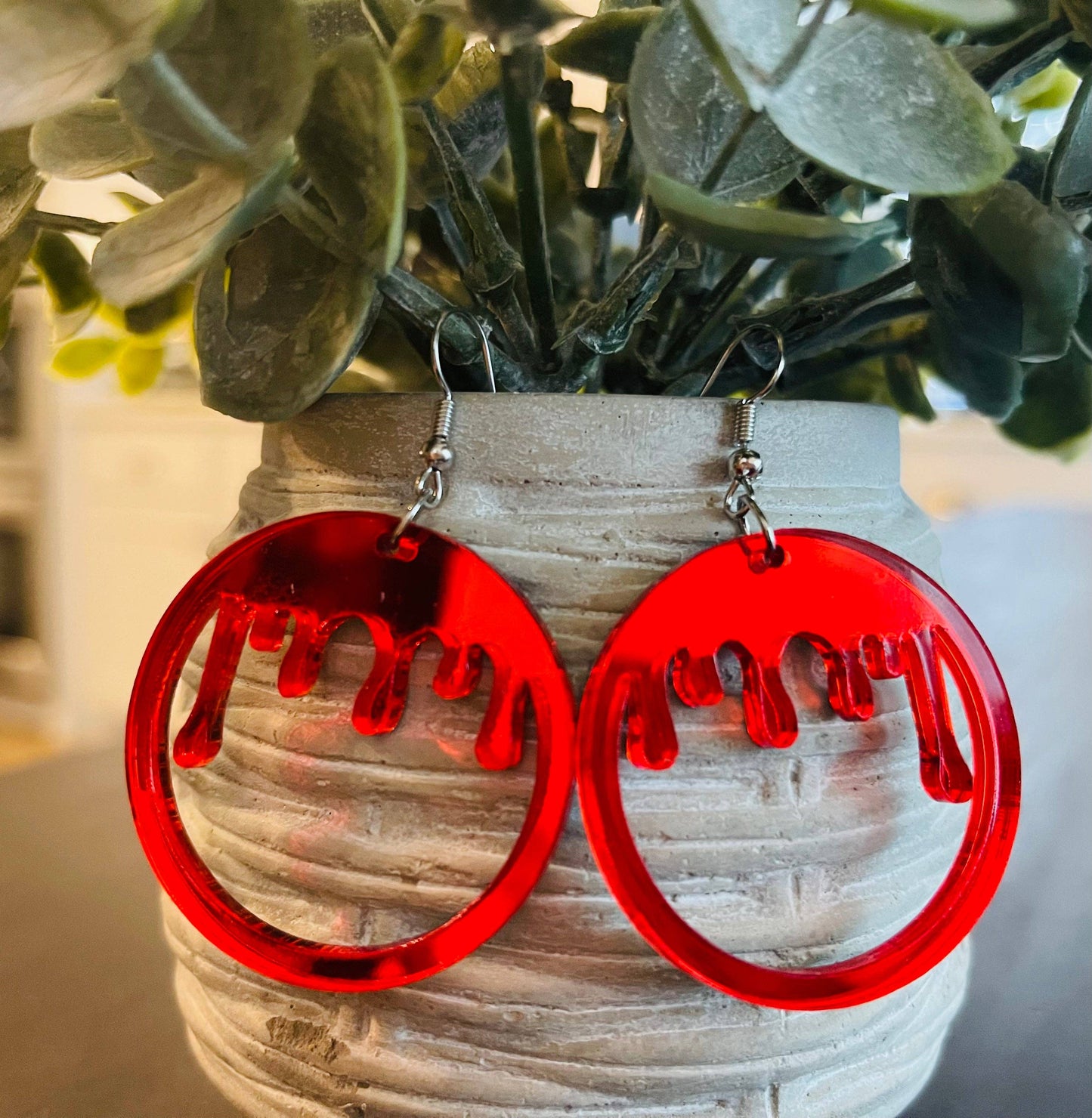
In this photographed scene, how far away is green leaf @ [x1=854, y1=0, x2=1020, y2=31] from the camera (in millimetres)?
178

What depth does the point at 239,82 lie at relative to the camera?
0.21m

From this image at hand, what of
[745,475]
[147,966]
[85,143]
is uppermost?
[85,143]

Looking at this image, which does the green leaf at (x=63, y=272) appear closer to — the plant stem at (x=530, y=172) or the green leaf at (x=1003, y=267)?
the plant stem at (x=530, y=172)

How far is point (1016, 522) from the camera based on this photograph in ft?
4.56

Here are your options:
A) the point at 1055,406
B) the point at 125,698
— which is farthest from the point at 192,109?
the point at 125,698

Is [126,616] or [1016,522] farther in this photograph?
[126,616]

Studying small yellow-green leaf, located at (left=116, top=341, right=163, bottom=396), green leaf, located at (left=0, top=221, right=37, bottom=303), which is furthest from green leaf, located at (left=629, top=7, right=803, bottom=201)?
small yellow-green leaf, located at (left=116, top=341, right=163, bottom=396)

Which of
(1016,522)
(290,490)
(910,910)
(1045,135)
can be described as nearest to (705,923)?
(910,910)

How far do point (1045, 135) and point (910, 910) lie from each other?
0.40m

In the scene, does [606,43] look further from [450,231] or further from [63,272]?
[63,272]

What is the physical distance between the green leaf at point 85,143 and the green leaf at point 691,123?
5.7 inches

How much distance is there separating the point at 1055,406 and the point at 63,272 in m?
0.43

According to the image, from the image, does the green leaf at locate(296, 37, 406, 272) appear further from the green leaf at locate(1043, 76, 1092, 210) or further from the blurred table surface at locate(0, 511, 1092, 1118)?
the blurred table surface at locate(0, 511, 1092, 1118)

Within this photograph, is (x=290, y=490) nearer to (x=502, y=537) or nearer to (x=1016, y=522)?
(x=502, y=537)
